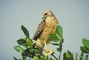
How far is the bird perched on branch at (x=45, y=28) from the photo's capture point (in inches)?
216

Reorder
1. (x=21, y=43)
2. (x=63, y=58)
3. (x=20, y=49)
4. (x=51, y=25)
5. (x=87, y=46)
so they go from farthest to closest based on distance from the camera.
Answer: (x=51, y=25), (x=20, y=49), (x=21, y=43), (x=63, y=58), (x=87, y=46)

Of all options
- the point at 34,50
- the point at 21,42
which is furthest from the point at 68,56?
the point at 21,42

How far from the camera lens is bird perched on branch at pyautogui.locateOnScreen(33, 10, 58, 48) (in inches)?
216

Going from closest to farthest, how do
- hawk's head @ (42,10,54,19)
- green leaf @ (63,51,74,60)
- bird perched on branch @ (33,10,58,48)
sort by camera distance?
green leaf @ (63,51,74,60)
bird perched on branch @ (33,10,58,48)
hawk's head @ (42,10,54,19)

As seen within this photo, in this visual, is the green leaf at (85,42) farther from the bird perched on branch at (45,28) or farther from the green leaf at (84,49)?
the bird perched on branch at (45,28)

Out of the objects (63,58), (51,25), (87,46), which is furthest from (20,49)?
(51,25)

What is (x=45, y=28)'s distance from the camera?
5.77 metres

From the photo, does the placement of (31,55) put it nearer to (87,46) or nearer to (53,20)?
(87,46)

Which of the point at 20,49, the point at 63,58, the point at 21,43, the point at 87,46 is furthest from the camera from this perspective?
the point at 20,49

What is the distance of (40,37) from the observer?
224 inches

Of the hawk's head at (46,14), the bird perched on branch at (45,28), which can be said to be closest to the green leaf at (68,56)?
the bird perched on branch at (45,28)

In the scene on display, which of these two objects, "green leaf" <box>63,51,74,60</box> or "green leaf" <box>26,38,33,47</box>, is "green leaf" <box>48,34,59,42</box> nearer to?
"green leaf" <box>63,51,74,60</box>

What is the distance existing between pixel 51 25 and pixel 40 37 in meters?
0.44

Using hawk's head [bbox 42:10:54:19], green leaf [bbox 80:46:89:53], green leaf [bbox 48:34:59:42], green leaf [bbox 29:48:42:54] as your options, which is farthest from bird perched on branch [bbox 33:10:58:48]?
green leaf [bbox 80:46:89:53]
